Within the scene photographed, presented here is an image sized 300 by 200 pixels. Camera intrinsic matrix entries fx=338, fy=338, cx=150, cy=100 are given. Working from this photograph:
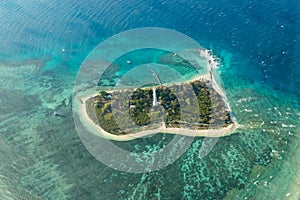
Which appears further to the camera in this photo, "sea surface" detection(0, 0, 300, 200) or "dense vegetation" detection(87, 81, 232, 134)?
"dense vegetation" detection(87, 81, 232, 134)

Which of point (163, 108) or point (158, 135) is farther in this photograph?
point (163, 108)

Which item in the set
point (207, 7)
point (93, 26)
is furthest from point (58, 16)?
point (207, 7)

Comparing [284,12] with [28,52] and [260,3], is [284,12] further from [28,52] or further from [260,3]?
[28,52]

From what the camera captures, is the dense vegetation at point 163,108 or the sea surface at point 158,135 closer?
the sea surface at point 158,135

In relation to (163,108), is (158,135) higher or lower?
lower
